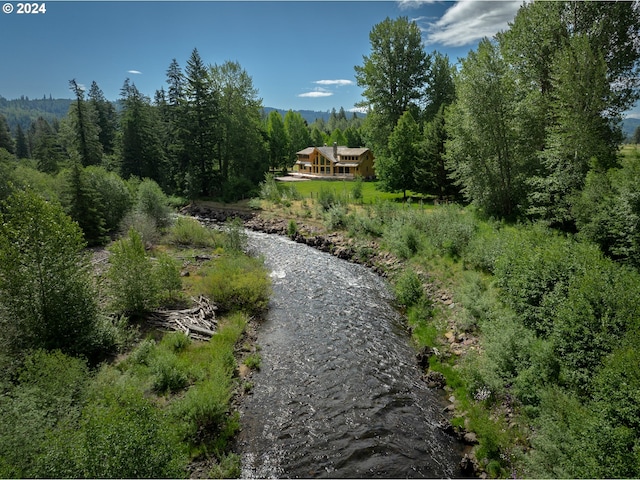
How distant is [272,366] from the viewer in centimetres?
1355

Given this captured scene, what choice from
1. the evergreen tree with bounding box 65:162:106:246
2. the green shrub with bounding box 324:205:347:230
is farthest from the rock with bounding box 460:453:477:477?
the evergreen tree with bounding box 65:162:106:246

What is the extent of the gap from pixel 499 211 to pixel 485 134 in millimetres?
5259

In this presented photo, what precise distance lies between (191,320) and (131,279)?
309 centimetres

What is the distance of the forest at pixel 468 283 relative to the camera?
7055 millimetres

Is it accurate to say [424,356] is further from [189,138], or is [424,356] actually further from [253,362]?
[189,138]

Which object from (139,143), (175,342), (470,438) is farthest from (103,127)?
(470,438)

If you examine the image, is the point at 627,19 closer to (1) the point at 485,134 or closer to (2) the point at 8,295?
(1) the point at 485,134

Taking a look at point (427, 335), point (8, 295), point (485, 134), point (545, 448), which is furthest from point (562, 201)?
point (8, 295)

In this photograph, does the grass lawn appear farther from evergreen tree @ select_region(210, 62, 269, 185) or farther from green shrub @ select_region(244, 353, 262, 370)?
green shrub @ select_region(244, 353, 262, 370)

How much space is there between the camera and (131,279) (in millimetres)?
14734

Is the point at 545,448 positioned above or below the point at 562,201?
below

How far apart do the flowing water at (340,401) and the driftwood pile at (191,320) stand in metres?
2.41

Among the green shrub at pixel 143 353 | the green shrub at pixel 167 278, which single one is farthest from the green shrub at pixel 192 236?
the green shrub at pixel 143 353

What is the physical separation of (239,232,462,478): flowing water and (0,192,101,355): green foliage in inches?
253
